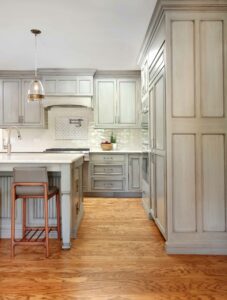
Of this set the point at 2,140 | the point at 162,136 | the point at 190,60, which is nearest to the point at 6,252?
the point at 162,136

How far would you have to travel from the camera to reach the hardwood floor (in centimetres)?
182

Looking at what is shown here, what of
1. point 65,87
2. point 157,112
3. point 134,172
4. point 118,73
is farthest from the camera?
point 118,73

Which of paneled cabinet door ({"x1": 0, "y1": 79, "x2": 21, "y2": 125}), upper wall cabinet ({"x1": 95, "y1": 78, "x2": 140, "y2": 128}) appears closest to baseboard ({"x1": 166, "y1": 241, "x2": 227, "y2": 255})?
upper wall cabinet ({"x1": 95, "y1": 78, "x2": 140, "y2": 128})

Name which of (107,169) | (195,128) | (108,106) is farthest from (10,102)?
(195,128)

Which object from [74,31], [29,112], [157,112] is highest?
[74,31]

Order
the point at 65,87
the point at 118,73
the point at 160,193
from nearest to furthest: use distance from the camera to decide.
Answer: the point at 160,193
the point at 65,87
the point at 118,73

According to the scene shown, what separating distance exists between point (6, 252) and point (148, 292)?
1.49 m

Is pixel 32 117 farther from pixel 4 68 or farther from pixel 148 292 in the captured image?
pixel 148 292

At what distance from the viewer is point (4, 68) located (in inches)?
199

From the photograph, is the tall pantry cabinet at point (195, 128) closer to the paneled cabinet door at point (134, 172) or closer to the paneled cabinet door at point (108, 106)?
the paneled cabinet door at point (134, 172)

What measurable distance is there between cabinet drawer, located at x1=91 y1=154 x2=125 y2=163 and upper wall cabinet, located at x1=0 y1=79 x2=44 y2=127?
4.40ft

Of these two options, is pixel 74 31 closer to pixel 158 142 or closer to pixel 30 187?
pixel 158 142

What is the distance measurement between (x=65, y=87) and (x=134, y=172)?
2.20 metres

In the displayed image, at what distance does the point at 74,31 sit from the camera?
334cm
